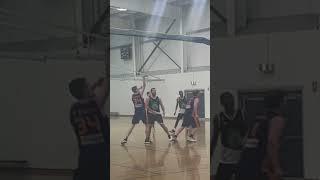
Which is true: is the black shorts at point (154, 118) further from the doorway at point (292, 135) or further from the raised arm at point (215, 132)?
the doorway at point (292, 135)

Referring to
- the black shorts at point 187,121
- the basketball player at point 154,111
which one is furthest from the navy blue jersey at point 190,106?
the basketball player at point 154,111

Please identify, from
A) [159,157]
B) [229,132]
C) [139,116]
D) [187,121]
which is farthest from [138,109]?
[229,132]

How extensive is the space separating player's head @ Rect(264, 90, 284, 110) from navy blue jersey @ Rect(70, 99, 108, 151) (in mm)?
618

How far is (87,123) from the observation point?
4.53ft

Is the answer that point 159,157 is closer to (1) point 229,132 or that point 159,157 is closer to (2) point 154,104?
(2) point 154,104

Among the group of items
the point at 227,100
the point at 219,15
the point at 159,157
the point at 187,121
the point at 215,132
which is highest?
the point at 219,15

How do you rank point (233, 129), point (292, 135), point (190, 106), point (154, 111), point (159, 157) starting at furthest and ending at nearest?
point (154, 111)
point (190, 106)
point (159, 157)
point (233, 129)
point (292, 135)

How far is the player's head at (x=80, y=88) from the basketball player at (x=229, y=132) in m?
0.49

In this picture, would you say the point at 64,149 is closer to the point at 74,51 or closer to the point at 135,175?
the point at 74,51

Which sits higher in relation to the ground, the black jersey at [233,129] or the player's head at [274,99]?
the player's head at [274,99]

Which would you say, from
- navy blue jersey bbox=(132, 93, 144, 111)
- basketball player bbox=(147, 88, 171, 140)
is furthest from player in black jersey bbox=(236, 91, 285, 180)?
navy blue jersey bbox=(132, 93, 144, 111)

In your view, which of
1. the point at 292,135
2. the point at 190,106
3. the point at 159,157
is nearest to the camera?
the point at 292,135

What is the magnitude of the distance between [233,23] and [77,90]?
0.63m

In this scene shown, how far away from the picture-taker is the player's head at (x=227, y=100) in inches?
49.9
